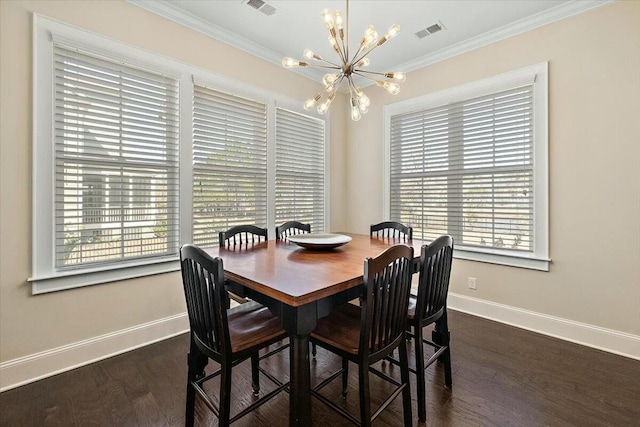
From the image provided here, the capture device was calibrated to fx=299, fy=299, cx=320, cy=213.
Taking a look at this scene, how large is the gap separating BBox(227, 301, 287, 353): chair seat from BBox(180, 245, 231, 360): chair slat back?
0.10m

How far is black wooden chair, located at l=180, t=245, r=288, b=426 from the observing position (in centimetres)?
129

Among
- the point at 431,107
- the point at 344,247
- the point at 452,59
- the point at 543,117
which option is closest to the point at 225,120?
the point at 344,247

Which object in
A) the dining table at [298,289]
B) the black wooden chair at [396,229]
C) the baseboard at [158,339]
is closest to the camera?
the dining table at [298,289]

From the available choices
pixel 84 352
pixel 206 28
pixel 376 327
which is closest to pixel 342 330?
pixel 376 327

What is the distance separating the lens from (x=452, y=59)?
3.25m

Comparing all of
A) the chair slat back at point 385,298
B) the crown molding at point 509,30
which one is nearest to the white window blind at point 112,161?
the chair slat back at point 385,298

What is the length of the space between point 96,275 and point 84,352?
0.55 m

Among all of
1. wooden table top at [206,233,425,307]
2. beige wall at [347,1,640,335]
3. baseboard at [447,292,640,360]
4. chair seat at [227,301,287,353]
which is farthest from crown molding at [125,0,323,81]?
baseboard at [447,292,640,360]

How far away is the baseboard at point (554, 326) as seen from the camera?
2.32 m

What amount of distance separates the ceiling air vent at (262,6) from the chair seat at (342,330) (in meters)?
2.48

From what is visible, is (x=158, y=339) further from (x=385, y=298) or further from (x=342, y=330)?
(x=385, y=298)

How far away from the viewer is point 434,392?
1865 mm

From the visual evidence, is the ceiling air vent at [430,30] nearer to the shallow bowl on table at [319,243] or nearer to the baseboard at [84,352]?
the shallow bowl on table at [319,243]

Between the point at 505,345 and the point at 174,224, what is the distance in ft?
9.84
